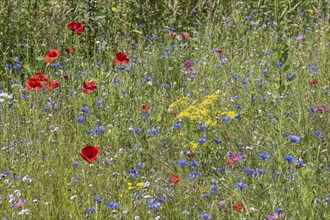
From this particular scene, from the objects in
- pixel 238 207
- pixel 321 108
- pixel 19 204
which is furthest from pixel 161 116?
pixel 238 207

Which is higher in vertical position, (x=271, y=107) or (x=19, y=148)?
(x=271, y=107)

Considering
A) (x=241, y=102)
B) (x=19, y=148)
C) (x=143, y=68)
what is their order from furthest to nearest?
(x=143, y=68) < (x=241, y=102) < (x=19, y=148)

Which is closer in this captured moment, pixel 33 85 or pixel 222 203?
pixel 222 203

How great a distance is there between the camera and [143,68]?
15.1 feet

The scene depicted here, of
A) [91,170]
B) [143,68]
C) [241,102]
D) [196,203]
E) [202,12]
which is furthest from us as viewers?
[202,12]

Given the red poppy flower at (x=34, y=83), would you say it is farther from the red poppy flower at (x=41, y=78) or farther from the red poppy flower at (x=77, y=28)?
the red poppy flower at (x=77, y=28)

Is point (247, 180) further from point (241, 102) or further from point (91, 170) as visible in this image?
point (241, 102)

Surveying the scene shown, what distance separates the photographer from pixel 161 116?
390 centimetres

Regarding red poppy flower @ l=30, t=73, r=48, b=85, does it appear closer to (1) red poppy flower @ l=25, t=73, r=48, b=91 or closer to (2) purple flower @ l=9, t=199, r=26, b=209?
(1) red poppy flower @ l=25, t=73, r=48, b=91

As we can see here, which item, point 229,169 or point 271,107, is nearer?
point 229,169

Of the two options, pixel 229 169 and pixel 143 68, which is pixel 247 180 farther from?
pixel 143 68

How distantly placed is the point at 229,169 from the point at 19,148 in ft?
3.97

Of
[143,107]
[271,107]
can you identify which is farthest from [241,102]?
[143,107]

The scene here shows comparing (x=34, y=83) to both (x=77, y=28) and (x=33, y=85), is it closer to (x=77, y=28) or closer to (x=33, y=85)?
(x=33, y=85)
